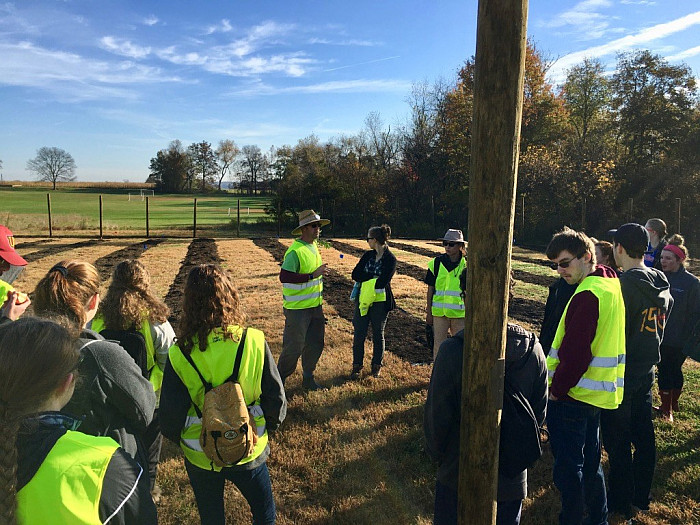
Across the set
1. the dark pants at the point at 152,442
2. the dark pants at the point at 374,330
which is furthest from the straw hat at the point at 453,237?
the dark pants at the point at 152,442

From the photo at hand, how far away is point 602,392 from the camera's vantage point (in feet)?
9.87

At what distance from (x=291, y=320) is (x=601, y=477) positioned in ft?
11.5

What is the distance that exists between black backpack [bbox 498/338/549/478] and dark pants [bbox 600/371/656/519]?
1.52m

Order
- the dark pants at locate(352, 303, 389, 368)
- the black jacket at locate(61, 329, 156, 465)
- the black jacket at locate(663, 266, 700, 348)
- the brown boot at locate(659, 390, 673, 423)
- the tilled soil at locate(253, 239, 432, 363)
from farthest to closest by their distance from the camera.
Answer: the tilled soil at locate(253, 239, 432, 363) < the dark pants at locate(352, 303, 389, 368) < the brown boot at locate(659, 390, 673, 423) < the black jacket at locate(663, 266, 700, 348) < the black jacket at locate(61, 329, 156, 465)

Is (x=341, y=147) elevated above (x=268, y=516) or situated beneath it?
elevated above

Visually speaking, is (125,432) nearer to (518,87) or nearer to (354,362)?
(518,87)

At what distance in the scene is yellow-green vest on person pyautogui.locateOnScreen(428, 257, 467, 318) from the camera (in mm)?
5574

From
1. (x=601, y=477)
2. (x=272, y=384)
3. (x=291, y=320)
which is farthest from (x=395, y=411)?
(x=272, y=384)

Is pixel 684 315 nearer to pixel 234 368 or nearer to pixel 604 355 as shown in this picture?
pixel 604 355

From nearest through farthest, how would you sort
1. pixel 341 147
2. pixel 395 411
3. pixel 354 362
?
pixel 395 411
pixel 354 362
pixel 341 147

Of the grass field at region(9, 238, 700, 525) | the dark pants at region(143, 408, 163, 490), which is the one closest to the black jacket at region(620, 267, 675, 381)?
the grass field at region(9, 238, 700, 525)

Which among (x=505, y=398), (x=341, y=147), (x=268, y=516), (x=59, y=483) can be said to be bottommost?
(x=268, y=516)

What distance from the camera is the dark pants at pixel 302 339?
220 inches

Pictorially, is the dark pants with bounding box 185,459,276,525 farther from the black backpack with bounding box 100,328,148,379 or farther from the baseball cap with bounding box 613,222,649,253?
the baseball cap with bounding box 613,222,649,253
